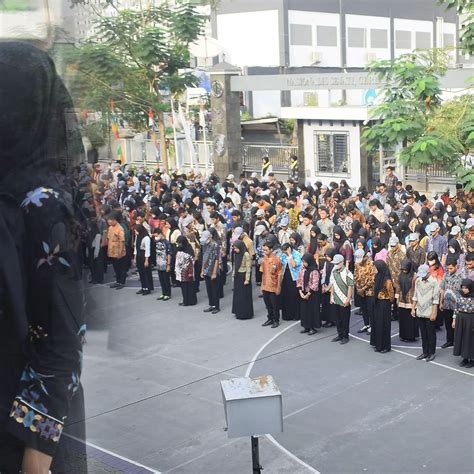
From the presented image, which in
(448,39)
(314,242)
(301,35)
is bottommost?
(314,242)

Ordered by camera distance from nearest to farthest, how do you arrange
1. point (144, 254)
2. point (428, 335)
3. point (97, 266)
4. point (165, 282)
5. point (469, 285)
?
point (97, 266) → point (469, 285) → point (428, 335) → point (165, 282) → point (144, 254)

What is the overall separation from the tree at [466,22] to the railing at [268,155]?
10143 mm

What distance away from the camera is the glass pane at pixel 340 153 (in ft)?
71.5

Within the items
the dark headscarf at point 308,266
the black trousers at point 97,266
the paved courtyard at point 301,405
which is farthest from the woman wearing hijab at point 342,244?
the black trousers at point 97,266

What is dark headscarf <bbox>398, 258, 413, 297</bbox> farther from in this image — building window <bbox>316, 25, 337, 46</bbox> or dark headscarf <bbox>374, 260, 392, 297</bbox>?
building window <bbox>316, 25, 337, 46</bbox>

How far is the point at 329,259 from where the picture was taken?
411 inches

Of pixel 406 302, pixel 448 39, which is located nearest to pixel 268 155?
pixel 406 302

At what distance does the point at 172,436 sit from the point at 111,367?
5989 mm

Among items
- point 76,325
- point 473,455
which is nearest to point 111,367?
point 76,325

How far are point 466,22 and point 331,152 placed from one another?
8.69 meters

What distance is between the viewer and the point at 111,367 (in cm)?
162

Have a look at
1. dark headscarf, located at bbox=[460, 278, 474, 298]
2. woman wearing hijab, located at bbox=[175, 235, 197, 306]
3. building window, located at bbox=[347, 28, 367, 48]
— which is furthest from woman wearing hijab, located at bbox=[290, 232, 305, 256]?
building window, located at bbox=[347, 28, 367, 48]

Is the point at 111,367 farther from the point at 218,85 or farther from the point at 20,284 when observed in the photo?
the point at 218,85

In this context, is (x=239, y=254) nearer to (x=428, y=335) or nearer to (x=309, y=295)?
(x=309, y=295)
